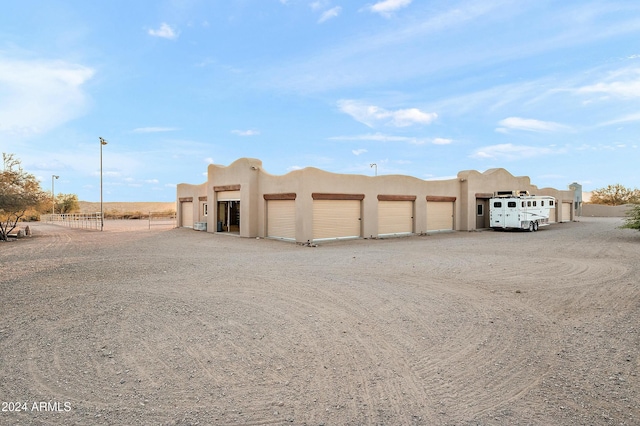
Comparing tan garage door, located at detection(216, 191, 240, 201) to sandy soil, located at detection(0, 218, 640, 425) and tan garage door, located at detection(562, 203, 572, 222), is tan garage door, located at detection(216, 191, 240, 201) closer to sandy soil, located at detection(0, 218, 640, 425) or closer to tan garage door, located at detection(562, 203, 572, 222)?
sandy soil, located at detection(0, 218, 640, 425)

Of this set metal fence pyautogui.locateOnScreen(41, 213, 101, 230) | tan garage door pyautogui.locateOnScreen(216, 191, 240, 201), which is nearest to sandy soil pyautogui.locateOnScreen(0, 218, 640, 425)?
tan garage door pyautogui.locateOnScreen(216, 191, 240, 201)

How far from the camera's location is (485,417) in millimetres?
3750

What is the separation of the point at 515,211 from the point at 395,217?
940cm

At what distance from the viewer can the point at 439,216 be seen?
27266 mm

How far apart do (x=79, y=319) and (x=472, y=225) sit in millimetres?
26783

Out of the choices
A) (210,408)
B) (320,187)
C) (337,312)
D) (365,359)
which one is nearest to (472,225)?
(320,187)

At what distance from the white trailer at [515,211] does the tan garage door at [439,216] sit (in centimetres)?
316

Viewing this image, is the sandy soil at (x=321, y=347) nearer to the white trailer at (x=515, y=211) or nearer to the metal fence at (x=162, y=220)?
the white trailer at (x=515, y=211)

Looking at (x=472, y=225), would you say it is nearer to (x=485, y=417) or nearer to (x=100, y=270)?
(x=100, y=270)

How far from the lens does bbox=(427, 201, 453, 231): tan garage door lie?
26.6 m

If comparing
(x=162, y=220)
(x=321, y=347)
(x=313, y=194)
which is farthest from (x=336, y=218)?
(x=162, y=220)

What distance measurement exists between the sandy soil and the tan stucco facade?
964 cm

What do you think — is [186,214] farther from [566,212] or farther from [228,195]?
[566,212]

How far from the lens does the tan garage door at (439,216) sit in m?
26.6
